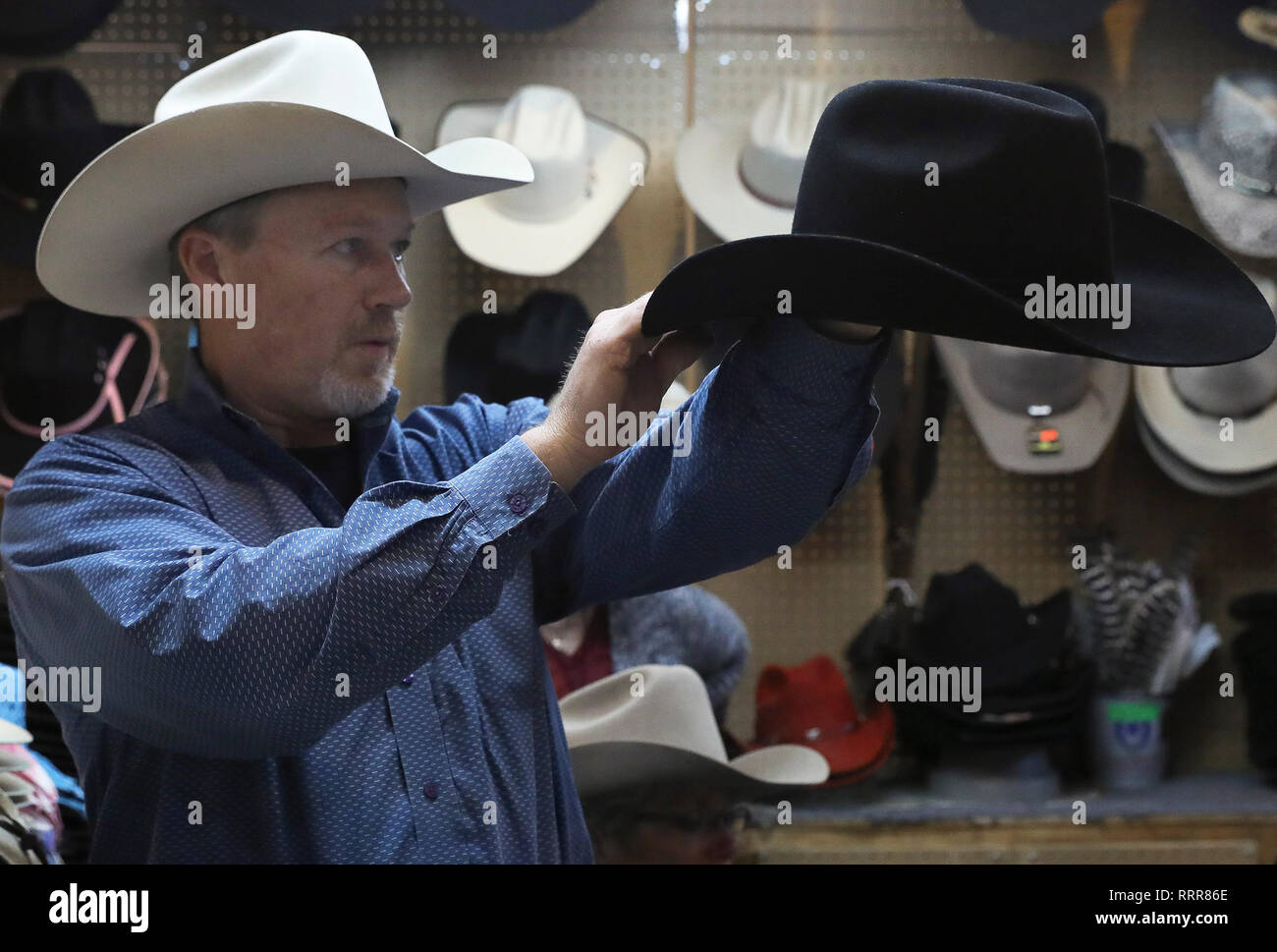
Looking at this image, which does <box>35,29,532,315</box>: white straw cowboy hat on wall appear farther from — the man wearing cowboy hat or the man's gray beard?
the man's gray beard

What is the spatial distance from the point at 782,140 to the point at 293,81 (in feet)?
5.80

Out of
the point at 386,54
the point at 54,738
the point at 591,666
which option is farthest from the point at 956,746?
the point at 386,54

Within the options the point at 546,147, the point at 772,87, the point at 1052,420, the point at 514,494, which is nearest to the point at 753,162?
the point at 772,87

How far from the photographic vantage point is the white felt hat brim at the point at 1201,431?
333cm

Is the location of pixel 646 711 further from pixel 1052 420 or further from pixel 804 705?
pixel 1052 420

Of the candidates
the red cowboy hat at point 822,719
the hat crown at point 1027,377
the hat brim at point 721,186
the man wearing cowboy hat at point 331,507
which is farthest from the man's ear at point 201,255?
the hat crown at point 1027,377

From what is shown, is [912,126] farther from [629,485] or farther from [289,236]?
[289,236]

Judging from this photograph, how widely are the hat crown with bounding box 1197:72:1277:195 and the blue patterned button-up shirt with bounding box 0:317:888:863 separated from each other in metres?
2.32

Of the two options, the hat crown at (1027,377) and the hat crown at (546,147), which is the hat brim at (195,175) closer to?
the hat crown at (546,147)

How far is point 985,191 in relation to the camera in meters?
1.15

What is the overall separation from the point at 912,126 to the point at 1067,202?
0.48 ft

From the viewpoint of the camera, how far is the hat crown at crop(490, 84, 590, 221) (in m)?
3.14

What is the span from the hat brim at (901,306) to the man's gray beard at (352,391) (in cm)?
43
